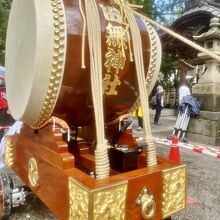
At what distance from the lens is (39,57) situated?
121 cm

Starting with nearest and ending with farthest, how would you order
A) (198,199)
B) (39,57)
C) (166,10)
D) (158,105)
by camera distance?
(39,57) → (198,199) → (158,105) → (166,10)

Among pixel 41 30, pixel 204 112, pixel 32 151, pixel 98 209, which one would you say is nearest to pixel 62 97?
pixel 41 30

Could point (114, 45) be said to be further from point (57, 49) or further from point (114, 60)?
point (57, 49)

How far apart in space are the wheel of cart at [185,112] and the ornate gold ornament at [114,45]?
152 inches

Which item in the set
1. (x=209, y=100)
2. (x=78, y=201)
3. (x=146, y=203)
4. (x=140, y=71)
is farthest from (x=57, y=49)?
(x=209, y=100)

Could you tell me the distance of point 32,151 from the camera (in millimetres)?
1561

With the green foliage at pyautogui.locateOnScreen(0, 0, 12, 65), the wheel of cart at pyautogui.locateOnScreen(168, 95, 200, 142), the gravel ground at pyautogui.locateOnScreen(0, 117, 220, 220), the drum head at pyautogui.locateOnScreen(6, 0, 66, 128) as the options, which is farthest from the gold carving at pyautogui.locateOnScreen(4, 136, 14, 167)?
the green foliage at pyautogui.locateOnScreen(0, 0, 12, 65)

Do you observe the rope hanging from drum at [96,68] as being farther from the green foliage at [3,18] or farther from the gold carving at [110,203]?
the green foliage at [3,18]

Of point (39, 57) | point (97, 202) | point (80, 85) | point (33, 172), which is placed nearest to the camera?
point (97, 202)

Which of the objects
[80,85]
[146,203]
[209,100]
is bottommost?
[146,203]

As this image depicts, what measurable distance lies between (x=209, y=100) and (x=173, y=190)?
407cm

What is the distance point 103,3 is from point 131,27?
0.21 m

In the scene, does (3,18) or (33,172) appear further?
(3,18)

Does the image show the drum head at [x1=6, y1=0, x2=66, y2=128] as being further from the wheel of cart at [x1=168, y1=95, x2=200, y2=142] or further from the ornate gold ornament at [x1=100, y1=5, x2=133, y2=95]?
the wheel of cart at [x1=168, y1=95, x2=200, y2=142]
